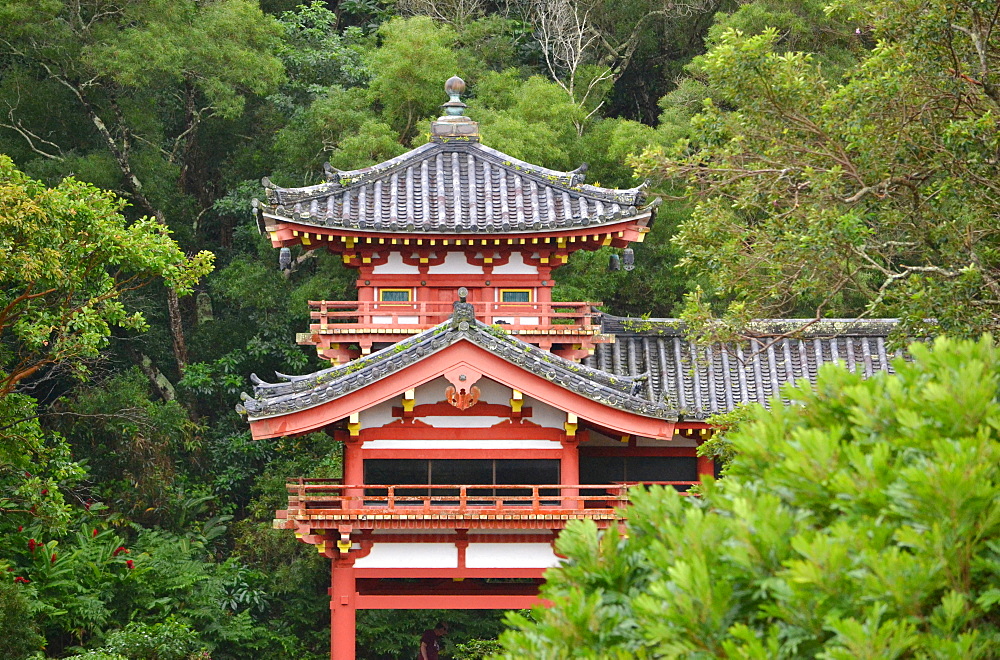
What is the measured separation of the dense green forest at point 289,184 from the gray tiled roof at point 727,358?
0.84 metres

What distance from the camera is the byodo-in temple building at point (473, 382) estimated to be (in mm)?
17703

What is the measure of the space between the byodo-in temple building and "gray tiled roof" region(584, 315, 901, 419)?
1.4 inches

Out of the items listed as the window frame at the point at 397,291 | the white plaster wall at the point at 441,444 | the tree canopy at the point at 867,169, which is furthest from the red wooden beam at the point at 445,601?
the tree canopy at the point at 867,169

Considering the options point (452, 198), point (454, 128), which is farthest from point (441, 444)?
point (454, 128)

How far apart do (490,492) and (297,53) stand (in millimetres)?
18370

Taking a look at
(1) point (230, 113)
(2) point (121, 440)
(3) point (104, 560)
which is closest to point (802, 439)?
(3) point (104, 560)

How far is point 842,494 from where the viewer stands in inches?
257

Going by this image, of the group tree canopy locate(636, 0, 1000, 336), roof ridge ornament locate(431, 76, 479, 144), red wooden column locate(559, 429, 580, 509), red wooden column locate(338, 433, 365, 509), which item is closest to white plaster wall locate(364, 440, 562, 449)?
red wooden column locate(338, 433, 365, 509)

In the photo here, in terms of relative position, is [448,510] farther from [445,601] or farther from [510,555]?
[445,601]

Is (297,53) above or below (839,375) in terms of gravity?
above

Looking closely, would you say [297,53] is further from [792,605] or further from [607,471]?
[792,605]

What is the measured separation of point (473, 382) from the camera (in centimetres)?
1766

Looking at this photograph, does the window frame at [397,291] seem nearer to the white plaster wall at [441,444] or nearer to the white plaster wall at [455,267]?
the white plaster wall at [455,267]

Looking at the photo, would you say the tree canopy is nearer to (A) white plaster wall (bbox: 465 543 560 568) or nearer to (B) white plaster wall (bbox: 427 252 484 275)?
(A) white plaster wall (bbox: 465 543 560 568)
